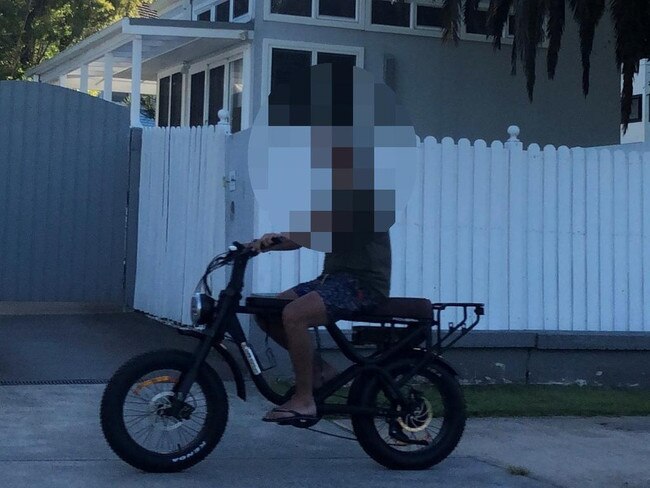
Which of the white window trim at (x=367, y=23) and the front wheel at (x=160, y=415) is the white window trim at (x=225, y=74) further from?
the front wheel at (x=160, y=415)

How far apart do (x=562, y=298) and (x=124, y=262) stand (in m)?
4.67

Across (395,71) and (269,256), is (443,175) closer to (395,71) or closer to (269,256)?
(269,256)

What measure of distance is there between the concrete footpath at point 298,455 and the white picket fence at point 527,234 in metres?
1.63

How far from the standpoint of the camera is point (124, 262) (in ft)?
37.8

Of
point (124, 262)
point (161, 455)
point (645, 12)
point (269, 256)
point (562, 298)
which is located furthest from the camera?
point (645, 12)

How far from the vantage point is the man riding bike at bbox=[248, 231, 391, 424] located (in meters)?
5.70

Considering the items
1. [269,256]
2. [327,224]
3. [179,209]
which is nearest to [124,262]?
[179,209]

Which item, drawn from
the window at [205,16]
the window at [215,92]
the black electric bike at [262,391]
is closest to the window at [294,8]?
the window at [215,92]

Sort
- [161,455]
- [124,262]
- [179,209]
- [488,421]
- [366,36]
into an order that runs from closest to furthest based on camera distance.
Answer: [161,455] < [488,421] < [179,209] < [124,262] < [366,36]

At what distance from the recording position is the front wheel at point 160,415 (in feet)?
18.1

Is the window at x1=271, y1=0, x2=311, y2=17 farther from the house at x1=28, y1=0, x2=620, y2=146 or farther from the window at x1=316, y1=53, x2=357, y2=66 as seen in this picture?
the window at x1=316, y1=53, x2=357, y2=66

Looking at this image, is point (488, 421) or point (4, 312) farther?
point (4, 312)

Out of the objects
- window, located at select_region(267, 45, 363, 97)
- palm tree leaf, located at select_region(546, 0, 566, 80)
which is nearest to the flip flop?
palm tree leaf, located at select_region(546, 0, 566, 80)

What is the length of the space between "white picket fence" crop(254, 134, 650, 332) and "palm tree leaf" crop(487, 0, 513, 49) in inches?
174
